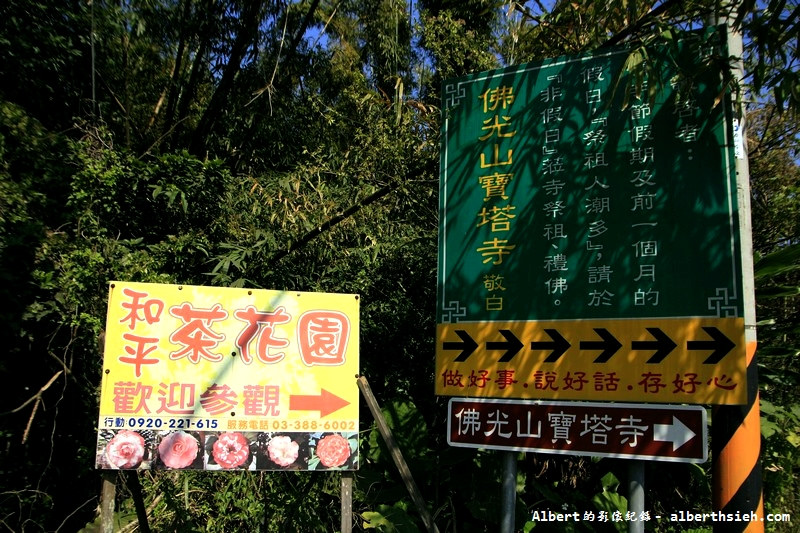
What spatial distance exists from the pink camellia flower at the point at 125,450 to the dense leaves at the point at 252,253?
3.97ft

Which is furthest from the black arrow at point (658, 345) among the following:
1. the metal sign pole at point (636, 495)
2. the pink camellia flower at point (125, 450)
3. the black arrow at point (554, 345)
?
the pink camellia flower at point (125, 450)

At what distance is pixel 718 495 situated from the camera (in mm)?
3285

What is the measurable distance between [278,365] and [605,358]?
6.15ft

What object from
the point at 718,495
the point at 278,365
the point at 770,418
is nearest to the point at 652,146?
the point at 718,495

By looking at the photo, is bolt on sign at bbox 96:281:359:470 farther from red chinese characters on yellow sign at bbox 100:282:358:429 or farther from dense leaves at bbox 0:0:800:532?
dense leaves at bbox 0:0:800:532

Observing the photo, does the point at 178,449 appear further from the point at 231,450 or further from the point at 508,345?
the point at 508,345

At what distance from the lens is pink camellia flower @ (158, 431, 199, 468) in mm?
3307

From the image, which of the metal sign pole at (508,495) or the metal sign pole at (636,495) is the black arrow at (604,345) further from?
the metal sign pole at (508,495)

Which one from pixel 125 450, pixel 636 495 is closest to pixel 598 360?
pixel 636 495

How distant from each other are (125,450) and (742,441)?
3367mm

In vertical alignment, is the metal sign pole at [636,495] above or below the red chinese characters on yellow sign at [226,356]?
below

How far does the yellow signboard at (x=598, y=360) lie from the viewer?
311 centimetres

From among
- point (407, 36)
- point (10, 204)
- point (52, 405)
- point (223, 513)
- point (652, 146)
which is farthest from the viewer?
point (407, 36)

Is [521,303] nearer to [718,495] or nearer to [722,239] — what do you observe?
[722,239]
